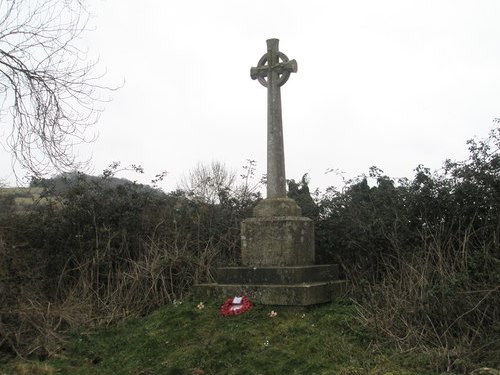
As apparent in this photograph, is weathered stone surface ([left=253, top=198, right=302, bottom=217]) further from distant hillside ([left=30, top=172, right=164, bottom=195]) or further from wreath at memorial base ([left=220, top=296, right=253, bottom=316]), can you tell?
distant hillside ([left=30, top=172, right=164, bottom=195])

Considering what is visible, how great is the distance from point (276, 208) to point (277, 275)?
3.45ft

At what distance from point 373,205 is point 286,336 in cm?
303

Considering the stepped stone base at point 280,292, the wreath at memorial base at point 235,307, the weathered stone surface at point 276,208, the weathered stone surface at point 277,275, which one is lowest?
the wreath at memorial base at point 235,307

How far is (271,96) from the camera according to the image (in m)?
8.30

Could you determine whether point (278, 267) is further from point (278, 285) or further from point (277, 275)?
point (278, 285)

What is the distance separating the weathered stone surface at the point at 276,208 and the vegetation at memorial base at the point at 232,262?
40.7 inches

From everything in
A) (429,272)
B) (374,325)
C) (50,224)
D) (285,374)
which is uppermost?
(50,224)

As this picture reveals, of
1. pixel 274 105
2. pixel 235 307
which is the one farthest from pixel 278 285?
pixel 274 105

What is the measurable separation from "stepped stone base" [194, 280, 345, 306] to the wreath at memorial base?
0.34 feet

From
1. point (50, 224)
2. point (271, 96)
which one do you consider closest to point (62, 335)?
point (50, 224)

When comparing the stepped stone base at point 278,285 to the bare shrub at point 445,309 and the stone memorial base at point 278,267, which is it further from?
the bare shrub at point 445,309

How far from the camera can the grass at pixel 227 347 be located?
561 centimetres

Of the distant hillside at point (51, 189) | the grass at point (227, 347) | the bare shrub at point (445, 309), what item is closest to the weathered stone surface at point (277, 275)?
the grass at point (227, 347)

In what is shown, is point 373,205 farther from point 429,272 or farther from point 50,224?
point 50,224
